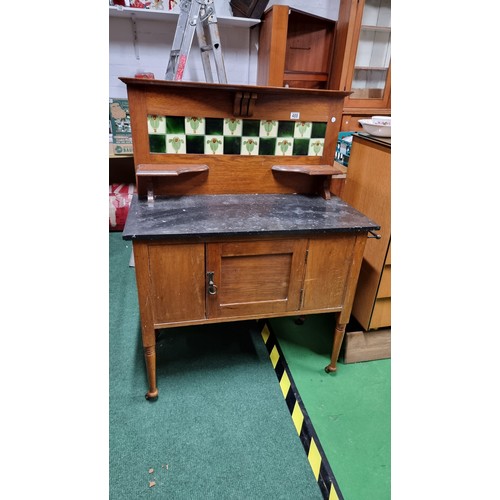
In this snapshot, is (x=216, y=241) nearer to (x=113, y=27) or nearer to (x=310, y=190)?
(x=310, y=190)

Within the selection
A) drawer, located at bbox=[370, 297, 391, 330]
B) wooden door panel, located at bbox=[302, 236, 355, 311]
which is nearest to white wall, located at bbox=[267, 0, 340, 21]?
wooden door panel, located at bbox=[302, 236, 355, 311]

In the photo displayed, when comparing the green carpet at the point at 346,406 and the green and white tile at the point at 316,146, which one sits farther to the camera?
the green and white tile at the point at 316,146

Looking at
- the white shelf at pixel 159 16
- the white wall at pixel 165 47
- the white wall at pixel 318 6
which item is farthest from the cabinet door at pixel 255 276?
the white wall at pixel 318 6

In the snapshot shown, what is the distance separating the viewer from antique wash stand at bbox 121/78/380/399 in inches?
48.8

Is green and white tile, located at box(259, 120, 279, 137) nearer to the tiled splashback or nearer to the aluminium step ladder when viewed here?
the tiled splashback

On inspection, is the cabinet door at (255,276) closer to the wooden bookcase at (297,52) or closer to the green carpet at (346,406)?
the green carpet at (346,406)

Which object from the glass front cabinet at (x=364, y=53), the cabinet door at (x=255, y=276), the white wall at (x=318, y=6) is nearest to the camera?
the cabinet door at (x=255, y=276)

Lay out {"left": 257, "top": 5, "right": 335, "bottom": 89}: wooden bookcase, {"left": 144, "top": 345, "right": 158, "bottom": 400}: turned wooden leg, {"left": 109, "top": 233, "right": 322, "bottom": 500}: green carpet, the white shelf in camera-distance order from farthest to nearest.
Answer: {"left": 257, "top": 5, "right": 335, "bottom": 89}: wooden bookcase
the white shelf
{"left": 144, "top": 345, "right": 158, "bottom": 400}: turned wooden leg
{"left": 109, "top": 233, "right": 322, "bottom": 500}: green carpet

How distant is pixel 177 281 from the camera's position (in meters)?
1.26

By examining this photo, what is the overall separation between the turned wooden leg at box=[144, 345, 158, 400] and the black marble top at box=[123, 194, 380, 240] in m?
0.51

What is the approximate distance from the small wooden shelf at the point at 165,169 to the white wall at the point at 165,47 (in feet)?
Result: 5.97

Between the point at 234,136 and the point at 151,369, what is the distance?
1.06 m

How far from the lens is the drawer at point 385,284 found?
156 centimetres

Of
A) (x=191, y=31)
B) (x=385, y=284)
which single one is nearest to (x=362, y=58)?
(x=191, y=31)
